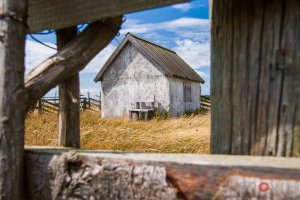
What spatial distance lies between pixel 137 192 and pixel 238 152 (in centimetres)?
48

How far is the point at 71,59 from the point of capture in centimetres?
201

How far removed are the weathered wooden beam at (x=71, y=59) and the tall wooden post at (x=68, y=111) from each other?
156mm

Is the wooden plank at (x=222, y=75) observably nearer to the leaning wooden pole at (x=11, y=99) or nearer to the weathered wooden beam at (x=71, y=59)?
the weathered wooden beam at (x=71, y=59)

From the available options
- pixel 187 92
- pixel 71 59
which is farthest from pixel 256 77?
pixel 187 92

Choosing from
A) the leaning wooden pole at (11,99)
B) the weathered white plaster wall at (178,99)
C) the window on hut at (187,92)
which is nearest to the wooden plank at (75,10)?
the leaning wooden pole at (11,99)

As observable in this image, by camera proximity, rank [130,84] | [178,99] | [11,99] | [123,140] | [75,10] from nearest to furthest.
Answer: [11,99] → [75,10] → [123,140] → [130,84] → [178,99]

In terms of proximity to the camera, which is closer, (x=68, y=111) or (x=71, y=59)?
(x=71, y=59)

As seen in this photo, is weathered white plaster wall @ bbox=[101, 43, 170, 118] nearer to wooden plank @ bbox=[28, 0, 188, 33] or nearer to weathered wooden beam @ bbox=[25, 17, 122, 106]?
wooden plank @ bbox=[28, 0, 188, 33]

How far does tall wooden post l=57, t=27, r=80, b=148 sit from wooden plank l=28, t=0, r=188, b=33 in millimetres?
124

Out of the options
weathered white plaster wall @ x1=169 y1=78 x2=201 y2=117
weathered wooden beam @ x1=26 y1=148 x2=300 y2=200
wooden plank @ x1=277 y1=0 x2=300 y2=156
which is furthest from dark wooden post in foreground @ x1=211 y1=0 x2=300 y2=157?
weathered white plaster wall @ x1=169 y1=78 x2=201 y2=117

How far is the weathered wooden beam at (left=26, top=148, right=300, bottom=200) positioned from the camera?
1345mm

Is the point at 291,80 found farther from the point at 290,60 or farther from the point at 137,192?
the point at 137,192

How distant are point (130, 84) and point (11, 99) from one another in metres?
17.5

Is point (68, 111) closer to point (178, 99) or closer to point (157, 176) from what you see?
point (157, 176)
